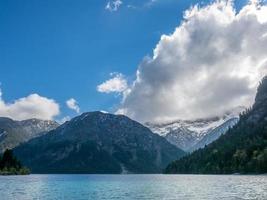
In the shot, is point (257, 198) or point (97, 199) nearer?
point (257, 198)

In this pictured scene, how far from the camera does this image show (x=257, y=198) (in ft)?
339

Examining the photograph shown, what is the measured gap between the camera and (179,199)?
352 feet

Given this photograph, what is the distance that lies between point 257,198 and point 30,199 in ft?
170

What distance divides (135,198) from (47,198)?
21.1 metres

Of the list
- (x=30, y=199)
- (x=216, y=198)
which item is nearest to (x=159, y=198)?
(x=216, y=198)

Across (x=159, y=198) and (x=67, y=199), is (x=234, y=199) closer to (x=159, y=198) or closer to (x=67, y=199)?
(x=159, y=198)

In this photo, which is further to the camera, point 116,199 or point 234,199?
point 116,199

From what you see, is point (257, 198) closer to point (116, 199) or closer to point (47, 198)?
point (116, 199)

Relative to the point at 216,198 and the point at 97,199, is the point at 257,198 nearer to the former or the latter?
the point at 216,198

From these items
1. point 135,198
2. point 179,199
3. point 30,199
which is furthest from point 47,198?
point 179,199

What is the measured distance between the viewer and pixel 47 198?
112m

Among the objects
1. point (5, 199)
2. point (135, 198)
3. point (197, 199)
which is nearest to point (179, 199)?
point (197, 199)

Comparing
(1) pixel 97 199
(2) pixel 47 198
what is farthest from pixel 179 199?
(2) pixel 47 198

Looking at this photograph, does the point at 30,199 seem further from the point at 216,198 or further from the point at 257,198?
the point at 257,198
